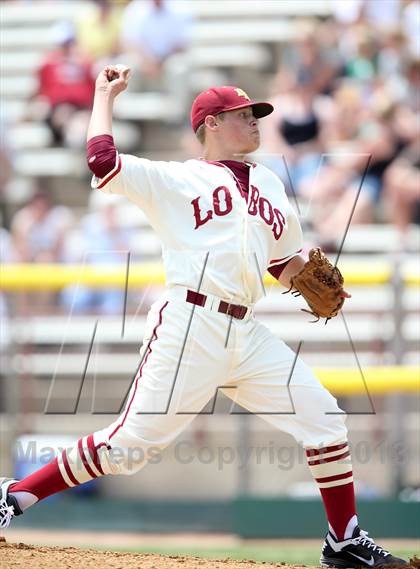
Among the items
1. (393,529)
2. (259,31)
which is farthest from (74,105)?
(393,529)

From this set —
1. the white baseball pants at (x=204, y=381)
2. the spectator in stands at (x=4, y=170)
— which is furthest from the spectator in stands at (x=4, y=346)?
the white baseball pants at (x=204, y=381)

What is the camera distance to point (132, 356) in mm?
8023

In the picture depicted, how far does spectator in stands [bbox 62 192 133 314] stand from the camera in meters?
8.02

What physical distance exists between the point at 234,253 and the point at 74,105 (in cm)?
686

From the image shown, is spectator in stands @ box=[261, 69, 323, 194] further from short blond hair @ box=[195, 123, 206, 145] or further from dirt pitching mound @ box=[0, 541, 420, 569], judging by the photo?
dirt pitching mound @ box=[0, 541, 420, 569]

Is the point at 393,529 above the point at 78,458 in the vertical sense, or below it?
below

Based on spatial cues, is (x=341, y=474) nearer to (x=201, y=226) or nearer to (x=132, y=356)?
(x=201, y=226)

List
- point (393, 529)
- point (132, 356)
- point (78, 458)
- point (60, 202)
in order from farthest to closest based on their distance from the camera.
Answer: point (60, 202), point (132, 356), point (393, 529), point (78, 458)

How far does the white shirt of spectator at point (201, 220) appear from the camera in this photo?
4.50 metres

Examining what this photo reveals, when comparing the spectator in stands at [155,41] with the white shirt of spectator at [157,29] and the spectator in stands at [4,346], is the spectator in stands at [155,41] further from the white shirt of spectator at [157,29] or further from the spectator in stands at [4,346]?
the spectator in stands at [4,346]

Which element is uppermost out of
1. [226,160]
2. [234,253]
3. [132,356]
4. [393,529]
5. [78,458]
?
[226,160]

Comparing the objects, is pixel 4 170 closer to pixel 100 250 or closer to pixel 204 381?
pixel 100 250

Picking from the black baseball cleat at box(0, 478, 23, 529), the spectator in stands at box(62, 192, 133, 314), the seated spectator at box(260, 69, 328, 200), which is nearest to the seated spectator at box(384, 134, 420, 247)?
the seated spectator at box(260, 69, 328, 200)

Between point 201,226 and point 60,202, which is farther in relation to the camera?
point 60,202
